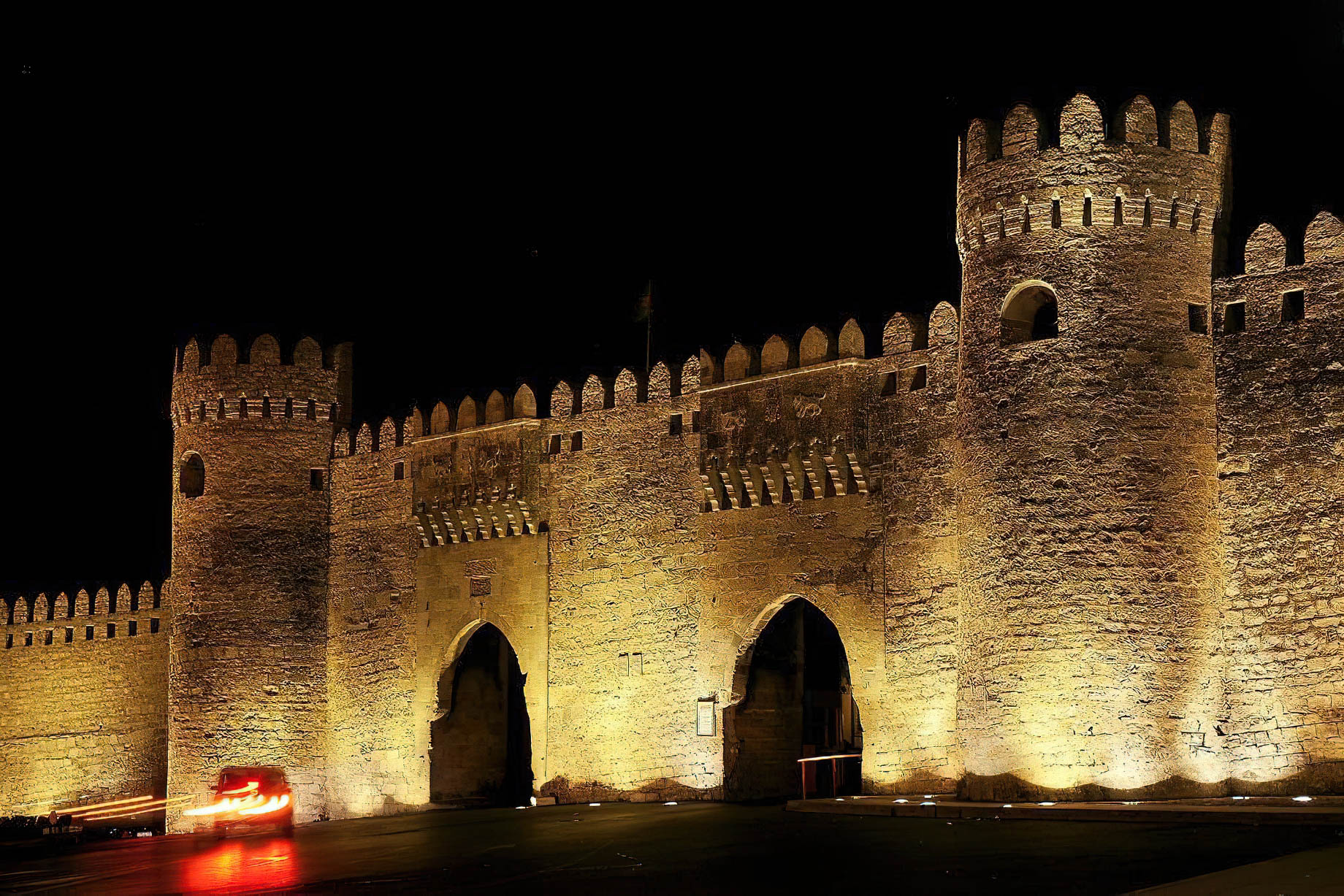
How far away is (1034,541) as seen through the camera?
18.3 m

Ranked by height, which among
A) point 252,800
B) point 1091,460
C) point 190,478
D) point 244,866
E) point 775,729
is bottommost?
point 244,866

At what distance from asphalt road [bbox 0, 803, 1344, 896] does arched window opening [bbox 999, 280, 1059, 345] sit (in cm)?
493

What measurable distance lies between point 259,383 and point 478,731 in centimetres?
553

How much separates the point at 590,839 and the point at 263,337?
11.0 m

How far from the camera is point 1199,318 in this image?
61.4 feet

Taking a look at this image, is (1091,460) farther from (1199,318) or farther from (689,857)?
(689,857)

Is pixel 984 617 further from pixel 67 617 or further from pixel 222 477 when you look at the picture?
pixel 67 617

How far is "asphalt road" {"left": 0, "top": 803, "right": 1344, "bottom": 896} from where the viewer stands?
1318 cm

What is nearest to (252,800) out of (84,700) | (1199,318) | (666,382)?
(666,382)

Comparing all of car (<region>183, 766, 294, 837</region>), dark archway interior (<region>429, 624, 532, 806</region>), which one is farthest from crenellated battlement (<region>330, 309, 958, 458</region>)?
car (<region>183, 766, 294, 837</region>)

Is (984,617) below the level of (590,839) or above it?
above

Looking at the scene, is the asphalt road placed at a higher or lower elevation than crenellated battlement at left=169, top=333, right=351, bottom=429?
lower

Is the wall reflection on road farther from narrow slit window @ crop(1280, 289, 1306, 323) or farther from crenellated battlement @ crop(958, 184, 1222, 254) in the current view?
narrow slit window @ crop(1280, 289, 1306, 323)

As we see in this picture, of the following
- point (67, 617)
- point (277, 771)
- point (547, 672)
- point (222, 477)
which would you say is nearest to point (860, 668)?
point (547, 672)
